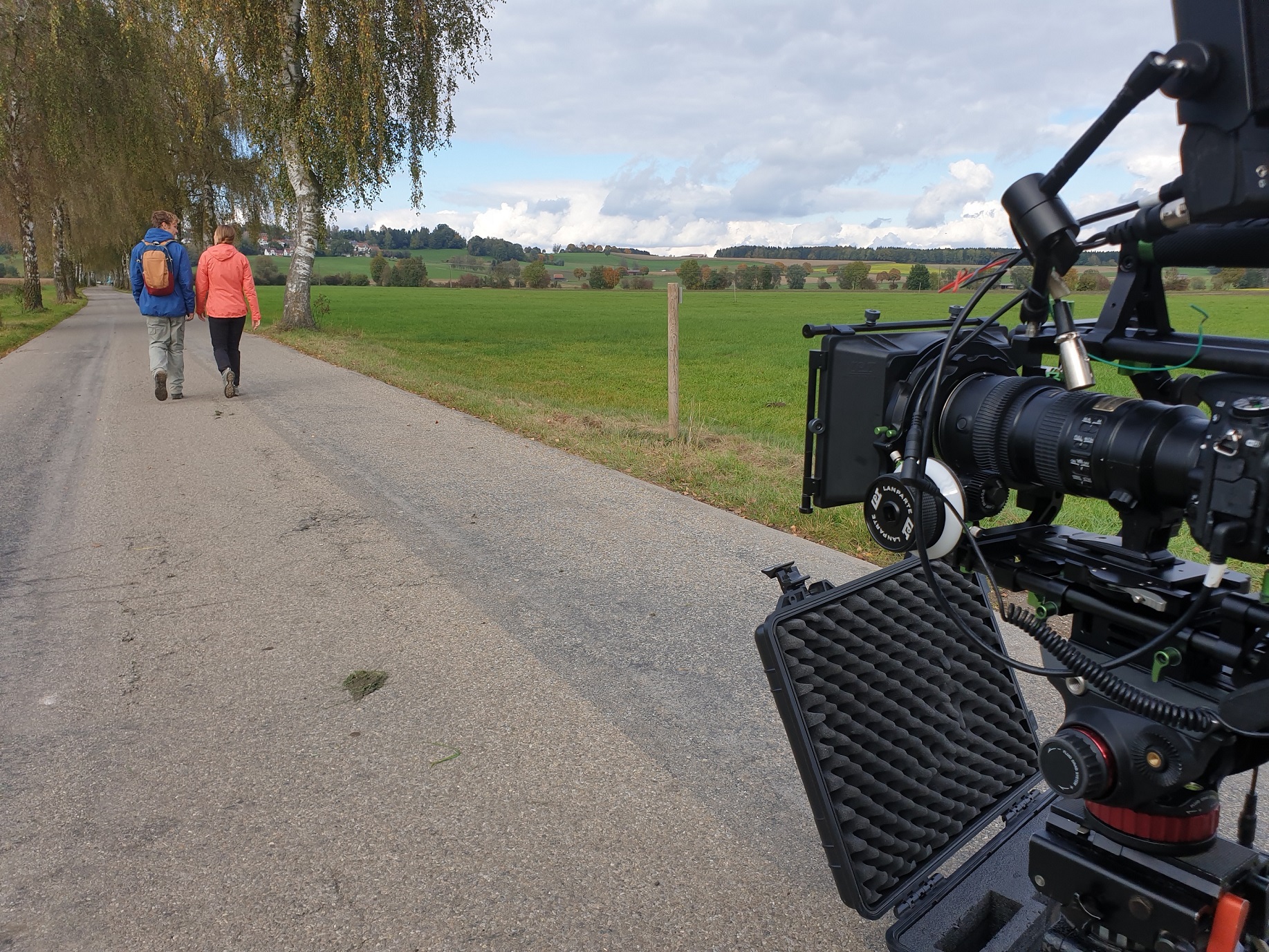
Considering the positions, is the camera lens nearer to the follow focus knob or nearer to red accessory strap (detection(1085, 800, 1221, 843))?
the follow focus knob

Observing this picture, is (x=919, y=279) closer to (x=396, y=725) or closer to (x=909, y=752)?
(x=909, y=752)

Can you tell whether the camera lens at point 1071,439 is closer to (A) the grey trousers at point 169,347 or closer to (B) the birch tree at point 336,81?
(A) the grey trousers at point 169,347

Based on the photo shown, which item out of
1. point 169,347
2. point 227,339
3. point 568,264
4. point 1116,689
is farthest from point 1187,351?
point 568,264

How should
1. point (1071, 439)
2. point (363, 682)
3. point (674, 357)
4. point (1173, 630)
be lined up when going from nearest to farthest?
1. point (1173, 630)
2. point (1071, 439)
3. point (363, 682)
4. point (674, 357)

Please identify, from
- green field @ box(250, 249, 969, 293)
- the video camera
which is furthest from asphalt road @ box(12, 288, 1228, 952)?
green field @ box(250, 249, 969, 293)

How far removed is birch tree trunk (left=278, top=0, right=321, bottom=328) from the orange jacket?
9.79 metres

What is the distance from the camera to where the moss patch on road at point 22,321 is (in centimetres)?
1961

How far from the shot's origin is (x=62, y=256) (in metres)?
38.8

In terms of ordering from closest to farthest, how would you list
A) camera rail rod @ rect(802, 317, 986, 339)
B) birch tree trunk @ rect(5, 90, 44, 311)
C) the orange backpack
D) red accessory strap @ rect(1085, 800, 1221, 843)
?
1. red accessory strap @ rect(1085, 800, 1221, 843)
2. camera rail rod @ rect(802, 317, 986, 339)
3. the orange backpack
4. birch tree trunk @ rect(5, 90, 44, 311)

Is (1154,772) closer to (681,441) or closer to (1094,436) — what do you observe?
(1094,436)

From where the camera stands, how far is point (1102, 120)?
145cm

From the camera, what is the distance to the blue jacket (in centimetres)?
1011

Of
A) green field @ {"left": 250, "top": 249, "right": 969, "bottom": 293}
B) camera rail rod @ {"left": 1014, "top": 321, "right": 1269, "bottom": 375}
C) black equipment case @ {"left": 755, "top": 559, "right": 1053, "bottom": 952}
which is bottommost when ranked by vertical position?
black equipment case @ {"left": 755, "top": 559, "right": 1053, "bottom": 952}

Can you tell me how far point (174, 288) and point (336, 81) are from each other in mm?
9678
